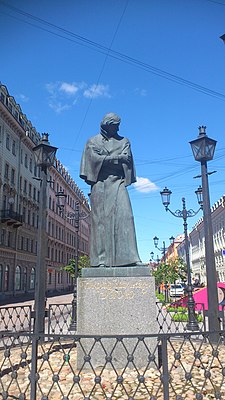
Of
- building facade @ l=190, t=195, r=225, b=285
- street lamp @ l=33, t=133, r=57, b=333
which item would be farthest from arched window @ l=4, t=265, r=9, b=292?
building facade @ l=190, t=195, r=225, b=285

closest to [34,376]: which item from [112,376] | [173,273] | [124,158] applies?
[112,376]

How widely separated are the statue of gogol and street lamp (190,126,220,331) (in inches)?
123

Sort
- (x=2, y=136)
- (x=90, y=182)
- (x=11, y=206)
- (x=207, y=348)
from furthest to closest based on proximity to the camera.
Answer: (x=11, y=206) → (x=2, y=136) → (x=207, y=348) → (x=90, y=182)

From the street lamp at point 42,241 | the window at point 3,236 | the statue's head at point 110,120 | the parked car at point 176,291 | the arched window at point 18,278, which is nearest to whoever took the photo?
the statue's head at point 110,120

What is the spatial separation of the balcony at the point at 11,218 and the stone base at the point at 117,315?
102ft

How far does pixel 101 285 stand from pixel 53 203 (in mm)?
52631

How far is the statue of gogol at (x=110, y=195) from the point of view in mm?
6133

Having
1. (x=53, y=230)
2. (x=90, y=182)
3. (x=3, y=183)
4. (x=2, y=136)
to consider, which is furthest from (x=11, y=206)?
(x=90, y=182)

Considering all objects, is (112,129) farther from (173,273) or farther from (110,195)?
(173,273)

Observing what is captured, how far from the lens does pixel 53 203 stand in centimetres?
5741

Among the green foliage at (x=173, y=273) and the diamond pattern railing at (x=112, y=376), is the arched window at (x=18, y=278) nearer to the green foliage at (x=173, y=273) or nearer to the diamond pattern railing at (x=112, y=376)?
the green foliage at (x=173, y=273)

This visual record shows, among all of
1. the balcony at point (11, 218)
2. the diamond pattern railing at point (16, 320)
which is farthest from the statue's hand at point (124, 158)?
the balcony at point (11, 218)

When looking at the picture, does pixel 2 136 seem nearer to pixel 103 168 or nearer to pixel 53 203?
A: pixel 53 203

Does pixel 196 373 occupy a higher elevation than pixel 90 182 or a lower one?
lower
